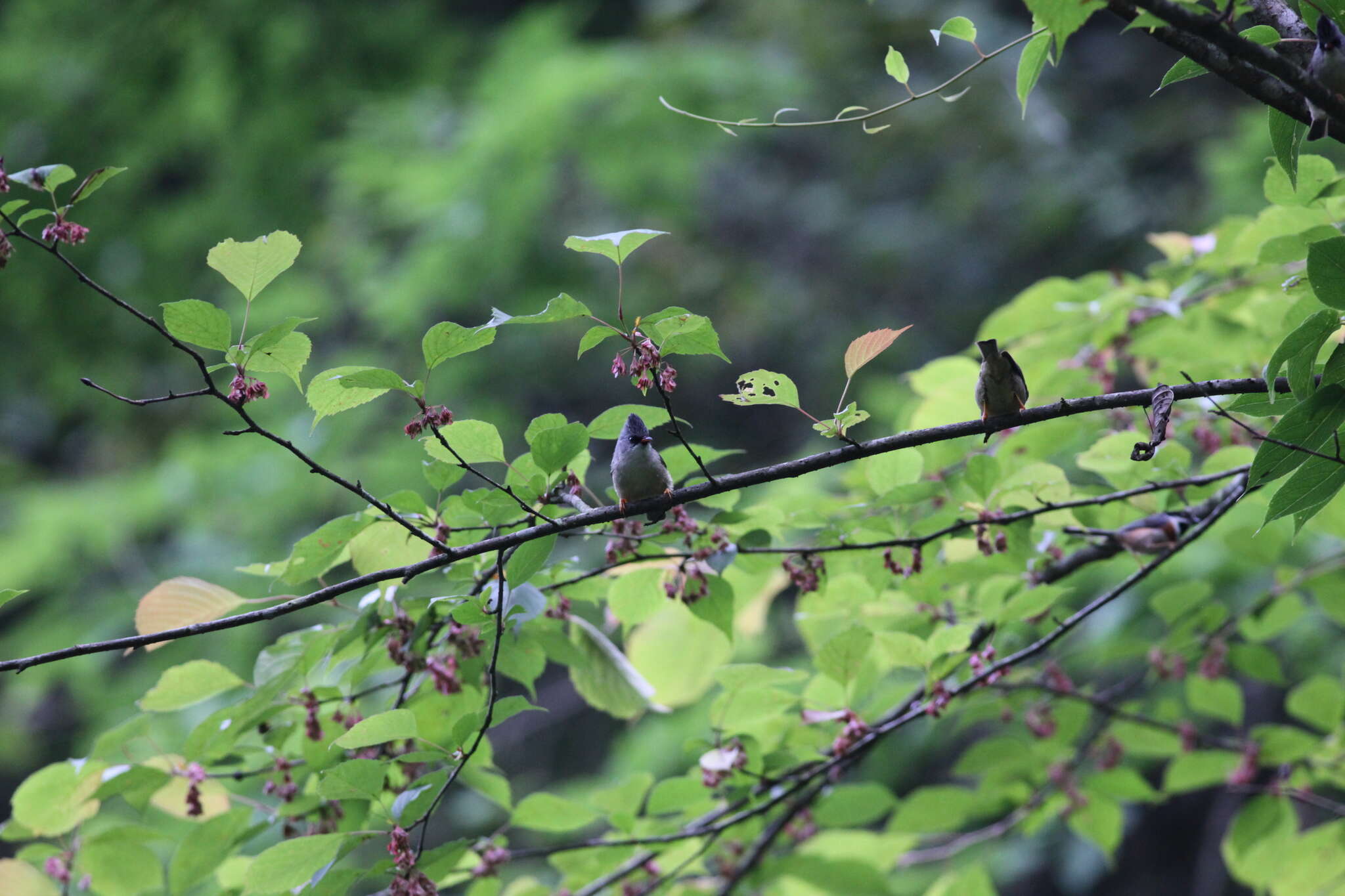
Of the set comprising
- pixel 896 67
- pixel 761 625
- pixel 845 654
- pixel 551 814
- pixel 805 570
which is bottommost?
pixel 761 625

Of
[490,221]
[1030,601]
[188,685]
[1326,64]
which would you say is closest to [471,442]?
[188,685]

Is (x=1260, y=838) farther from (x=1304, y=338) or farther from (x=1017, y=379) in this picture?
(x=1304, y=338)

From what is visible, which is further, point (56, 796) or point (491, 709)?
point (56, 796)

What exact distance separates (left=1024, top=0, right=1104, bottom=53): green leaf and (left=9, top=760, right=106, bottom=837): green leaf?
1.75 m

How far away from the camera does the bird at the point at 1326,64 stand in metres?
1.08

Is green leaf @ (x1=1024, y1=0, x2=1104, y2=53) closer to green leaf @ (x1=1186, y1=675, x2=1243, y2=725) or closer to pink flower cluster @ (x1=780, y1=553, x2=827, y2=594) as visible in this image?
pink flower cluster @ (x1=780, y1=553, x2=827, y2=594)

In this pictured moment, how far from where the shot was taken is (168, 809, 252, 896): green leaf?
5.41 ft

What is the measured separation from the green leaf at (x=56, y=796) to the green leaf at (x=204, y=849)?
0.58 ft

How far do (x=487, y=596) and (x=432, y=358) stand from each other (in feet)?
1.20

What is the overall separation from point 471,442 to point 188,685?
0.72m

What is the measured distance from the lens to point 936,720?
175 centimetres

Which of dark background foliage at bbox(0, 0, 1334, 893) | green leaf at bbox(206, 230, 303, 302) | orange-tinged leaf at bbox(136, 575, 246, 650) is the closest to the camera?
green leaf at bbox(206, 230, 303, 302)

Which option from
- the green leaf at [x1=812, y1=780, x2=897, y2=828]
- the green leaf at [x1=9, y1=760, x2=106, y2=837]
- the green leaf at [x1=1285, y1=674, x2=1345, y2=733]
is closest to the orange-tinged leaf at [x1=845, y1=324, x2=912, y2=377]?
the green leaf at [x1=812, y1=780, x2=897, y2=828]

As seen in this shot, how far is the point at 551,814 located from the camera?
→ 5.96 ft
